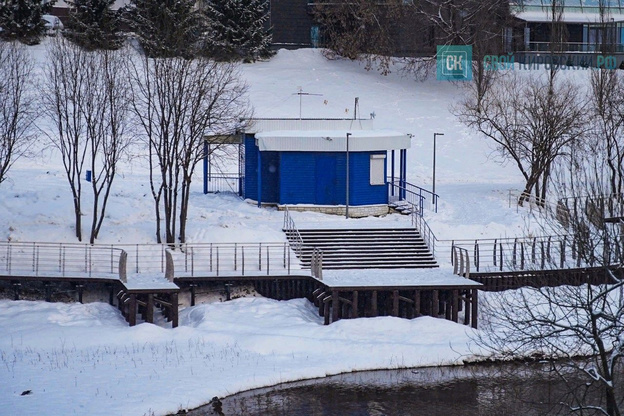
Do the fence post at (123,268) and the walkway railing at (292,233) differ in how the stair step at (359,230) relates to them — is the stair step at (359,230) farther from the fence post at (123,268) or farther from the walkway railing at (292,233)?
the fence post at (123,268)

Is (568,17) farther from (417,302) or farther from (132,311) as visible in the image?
(132,311)

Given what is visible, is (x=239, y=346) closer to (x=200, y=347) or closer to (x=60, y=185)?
(x=200, y=347)

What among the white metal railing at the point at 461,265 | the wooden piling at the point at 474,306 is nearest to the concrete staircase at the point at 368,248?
the white metal railing at the point at 461,265

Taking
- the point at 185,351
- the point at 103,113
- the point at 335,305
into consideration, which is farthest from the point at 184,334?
the point at 103,113

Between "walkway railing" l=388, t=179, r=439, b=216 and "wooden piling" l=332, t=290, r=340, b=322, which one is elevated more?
"walkway railing" l=388, t=179, r=439, b=216

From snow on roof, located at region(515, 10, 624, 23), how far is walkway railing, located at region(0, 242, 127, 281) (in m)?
38.1

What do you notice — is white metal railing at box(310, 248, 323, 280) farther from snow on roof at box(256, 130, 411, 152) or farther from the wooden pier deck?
snow on roof at box(256, 130, 411, 152)

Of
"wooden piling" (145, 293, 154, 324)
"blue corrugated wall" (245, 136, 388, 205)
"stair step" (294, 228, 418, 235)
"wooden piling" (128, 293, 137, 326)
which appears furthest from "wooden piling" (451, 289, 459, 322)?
"wooden piling" (128, 293, 137, 326)

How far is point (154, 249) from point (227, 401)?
33.1 ft

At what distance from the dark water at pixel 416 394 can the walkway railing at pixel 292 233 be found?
301 inches

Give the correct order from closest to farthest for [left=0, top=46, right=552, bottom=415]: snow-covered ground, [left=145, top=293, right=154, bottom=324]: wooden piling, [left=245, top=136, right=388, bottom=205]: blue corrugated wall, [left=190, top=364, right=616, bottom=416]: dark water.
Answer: [left=190, top=364, right=616, bottom=416]: dark water, [left=0, top=46, right=552, bottom=415]: snow-covered ground, [left=145, top=293, right=154, bottom=324]: wooden piling, [left=245, top=136, right=388, bottom=205]: blue corrugated wall

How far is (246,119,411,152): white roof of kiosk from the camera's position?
3678 cm

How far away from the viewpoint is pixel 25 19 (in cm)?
5812

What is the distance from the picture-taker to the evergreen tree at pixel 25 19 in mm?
57562
